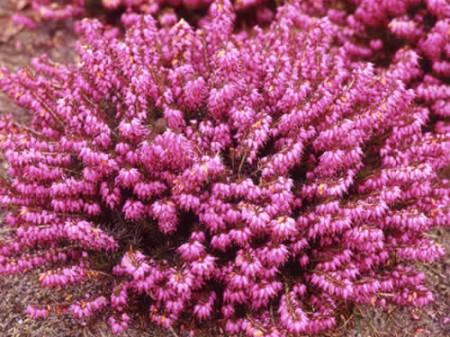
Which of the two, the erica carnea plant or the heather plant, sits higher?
the heather plant

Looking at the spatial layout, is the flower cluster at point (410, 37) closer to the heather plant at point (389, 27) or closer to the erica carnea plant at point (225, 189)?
the heather plant at point (389, 27)

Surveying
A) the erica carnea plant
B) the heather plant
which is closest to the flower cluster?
the heather plant

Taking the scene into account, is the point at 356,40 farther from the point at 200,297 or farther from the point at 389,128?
the point at 200,297

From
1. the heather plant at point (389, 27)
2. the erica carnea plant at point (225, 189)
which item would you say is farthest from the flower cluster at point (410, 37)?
the erica carnea plant at point (225, 189)

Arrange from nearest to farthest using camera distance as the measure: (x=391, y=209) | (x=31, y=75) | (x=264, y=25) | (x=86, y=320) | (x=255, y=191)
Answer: (x=255, y=191)
(x=86, y=320)
(x=391, y=209)
(x=31, y=75)
(x=264, y=25)

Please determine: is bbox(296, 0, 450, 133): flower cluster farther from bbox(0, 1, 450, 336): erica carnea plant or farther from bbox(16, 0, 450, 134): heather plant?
bbox(0, 1, 450, 336): erica carnea plant

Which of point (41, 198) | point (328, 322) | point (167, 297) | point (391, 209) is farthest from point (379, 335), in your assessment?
point (41, 198)

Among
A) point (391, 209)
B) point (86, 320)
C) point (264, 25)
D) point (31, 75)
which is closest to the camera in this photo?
point (86, 320)

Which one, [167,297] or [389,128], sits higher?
[389,128]
